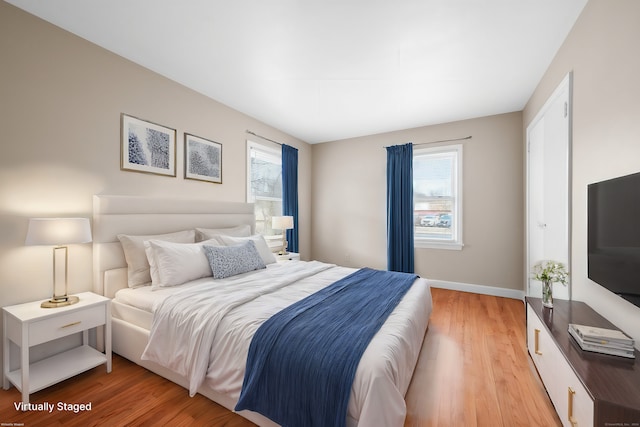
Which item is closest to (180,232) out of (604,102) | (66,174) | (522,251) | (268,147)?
(66,174)

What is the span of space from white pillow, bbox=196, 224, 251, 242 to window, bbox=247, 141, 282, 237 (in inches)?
26.9

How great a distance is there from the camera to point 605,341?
1.35 metres

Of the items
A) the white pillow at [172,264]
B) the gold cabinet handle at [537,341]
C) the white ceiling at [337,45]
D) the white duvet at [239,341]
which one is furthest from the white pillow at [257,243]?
the gold cabinet handle at [537,341]

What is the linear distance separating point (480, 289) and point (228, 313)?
12.5ft

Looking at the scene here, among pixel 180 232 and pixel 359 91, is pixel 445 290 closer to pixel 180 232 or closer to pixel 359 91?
pixel 359 91

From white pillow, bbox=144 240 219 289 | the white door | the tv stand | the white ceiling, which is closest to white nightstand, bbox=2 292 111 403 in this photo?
white pillow, bbox=144 240 219 289

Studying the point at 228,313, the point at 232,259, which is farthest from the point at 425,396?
the point at 232,259

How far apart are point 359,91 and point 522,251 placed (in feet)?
10.3

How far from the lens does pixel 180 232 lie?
2.82 m

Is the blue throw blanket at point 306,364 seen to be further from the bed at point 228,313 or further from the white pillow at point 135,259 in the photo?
the white pillow at point 135,259

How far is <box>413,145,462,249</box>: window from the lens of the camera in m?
4.20

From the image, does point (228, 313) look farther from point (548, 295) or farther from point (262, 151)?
point (262, 151)

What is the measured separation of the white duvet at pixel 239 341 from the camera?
1.20 metres

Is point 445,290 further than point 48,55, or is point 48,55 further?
point 445,290
